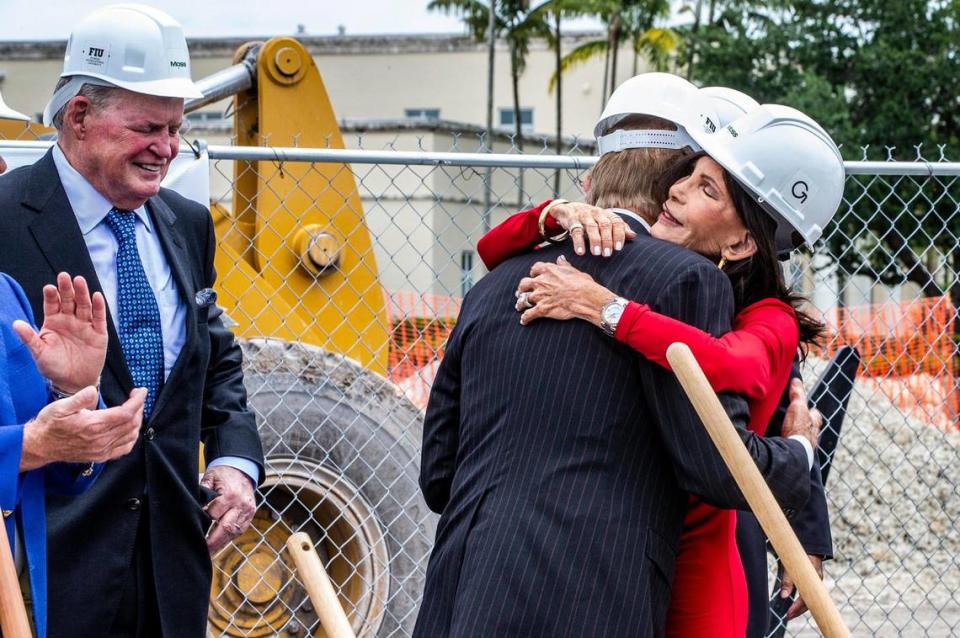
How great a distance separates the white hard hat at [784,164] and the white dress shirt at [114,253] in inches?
48.6

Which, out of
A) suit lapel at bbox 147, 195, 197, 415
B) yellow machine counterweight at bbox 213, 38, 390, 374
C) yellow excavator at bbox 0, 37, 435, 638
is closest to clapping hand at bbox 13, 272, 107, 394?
suit lapel at bbox 147, 195, 197, 415

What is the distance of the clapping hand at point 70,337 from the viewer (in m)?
2.44

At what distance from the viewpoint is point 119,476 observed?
9.47 ft

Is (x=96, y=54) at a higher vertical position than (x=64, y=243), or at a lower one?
higher

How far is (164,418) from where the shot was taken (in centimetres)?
299

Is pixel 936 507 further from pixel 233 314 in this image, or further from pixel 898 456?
pixel 233 314

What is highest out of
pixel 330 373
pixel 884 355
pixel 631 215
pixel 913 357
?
pixel 631 215

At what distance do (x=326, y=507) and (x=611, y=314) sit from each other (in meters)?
3.03

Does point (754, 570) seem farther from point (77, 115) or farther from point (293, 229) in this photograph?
point (293, 229)

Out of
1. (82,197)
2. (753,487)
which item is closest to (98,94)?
(82,197)

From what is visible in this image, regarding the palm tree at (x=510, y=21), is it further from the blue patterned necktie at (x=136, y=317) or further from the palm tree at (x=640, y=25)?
the blue patterned necktie at (x=136, y=317)

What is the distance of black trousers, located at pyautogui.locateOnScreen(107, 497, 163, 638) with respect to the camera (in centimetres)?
291

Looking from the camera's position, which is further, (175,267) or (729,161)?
(175,267)

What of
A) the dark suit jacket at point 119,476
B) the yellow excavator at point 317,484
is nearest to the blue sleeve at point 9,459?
the dark suit jacket at point 119,476
